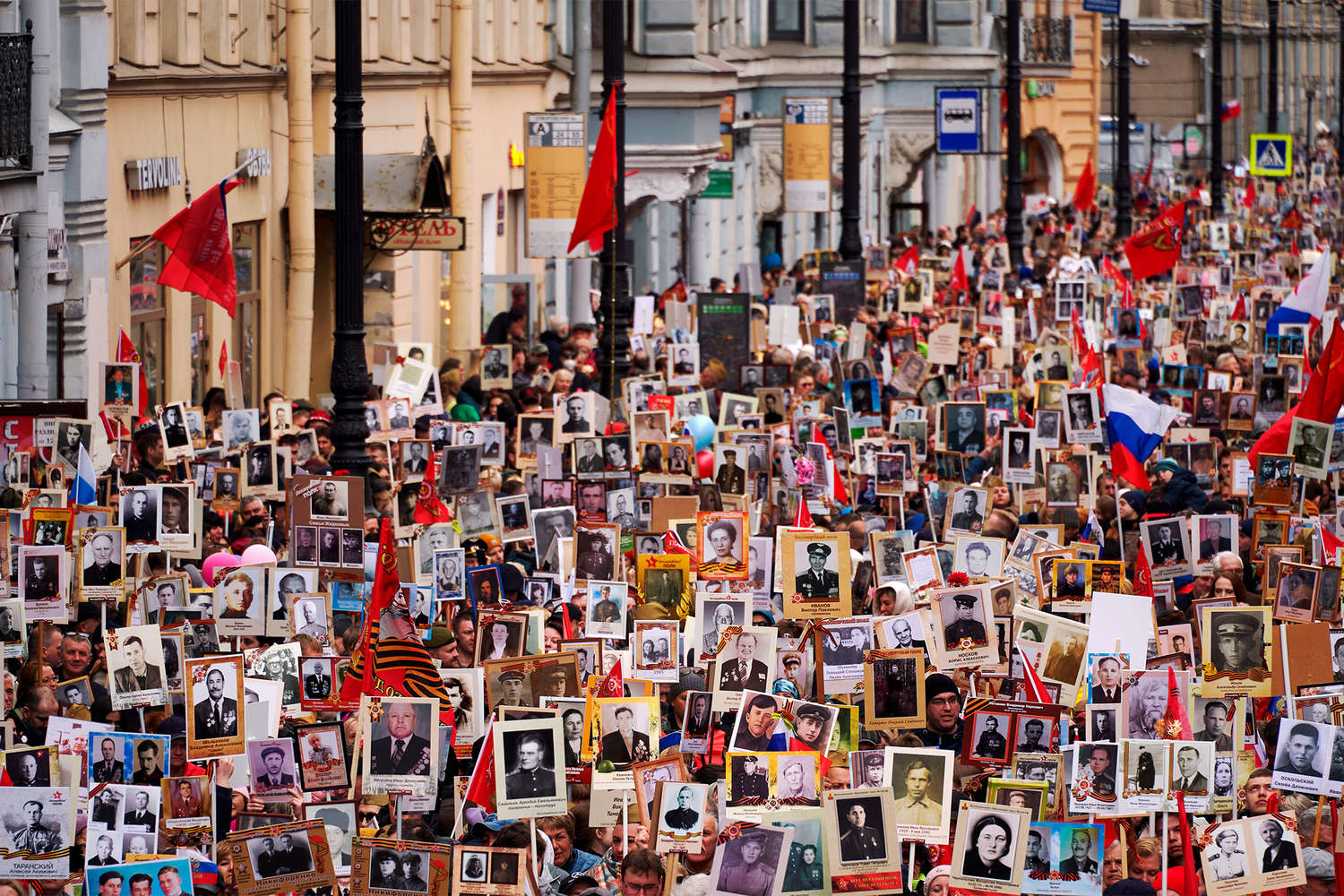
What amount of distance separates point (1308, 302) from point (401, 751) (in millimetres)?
14110

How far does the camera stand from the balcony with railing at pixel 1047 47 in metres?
55.5

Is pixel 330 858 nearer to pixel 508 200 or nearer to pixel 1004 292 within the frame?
pixel 1004 292

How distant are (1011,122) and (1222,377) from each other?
628 inches

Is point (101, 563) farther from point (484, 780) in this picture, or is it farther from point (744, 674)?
point (484, 780)

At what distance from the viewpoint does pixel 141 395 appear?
659 inches

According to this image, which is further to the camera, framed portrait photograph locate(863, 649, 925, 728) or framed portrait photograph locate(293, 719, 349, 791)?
framed portrait photograph locate(863, 649, 925, 728)

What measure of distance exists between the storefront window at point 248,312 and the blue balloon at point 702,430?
21.3 feet

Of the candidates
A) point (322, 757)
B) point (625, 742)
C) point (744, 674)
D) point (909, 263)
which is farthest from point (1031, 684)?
point (909, 263)

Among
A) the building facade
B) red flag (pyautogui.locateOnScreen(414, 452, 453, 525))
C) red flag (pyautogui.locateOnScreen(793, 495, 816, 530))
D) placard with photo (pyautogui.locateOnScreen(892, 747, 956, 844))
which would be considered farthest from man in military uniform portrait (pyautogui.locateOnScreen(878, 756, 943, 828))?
the building facade

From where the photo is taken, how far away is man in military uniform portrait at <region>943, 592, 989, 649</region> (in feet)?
36.7

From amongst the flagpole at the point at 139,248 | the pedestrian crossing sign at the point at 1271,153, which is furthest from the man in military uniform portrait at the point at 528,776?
the pedestrian crossing sign at the point at 1271,153

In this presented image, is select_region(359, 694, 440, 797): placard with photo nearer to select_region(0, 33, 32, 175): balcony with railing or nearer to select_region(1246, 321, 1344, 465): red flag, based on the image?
select_region(1246, 321, 1344, 465): red flag

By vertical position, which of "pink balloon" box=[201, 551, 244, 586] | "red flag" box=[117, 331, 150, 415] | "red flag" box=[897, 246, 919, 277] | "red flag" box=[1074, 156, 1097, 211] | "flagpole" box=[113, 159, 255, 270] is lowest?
"pink balloon" box=[201, 551, 244, 586]

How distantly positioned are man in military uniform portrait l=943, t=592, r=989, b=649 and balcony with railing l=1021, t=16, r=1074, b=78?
44.9m
